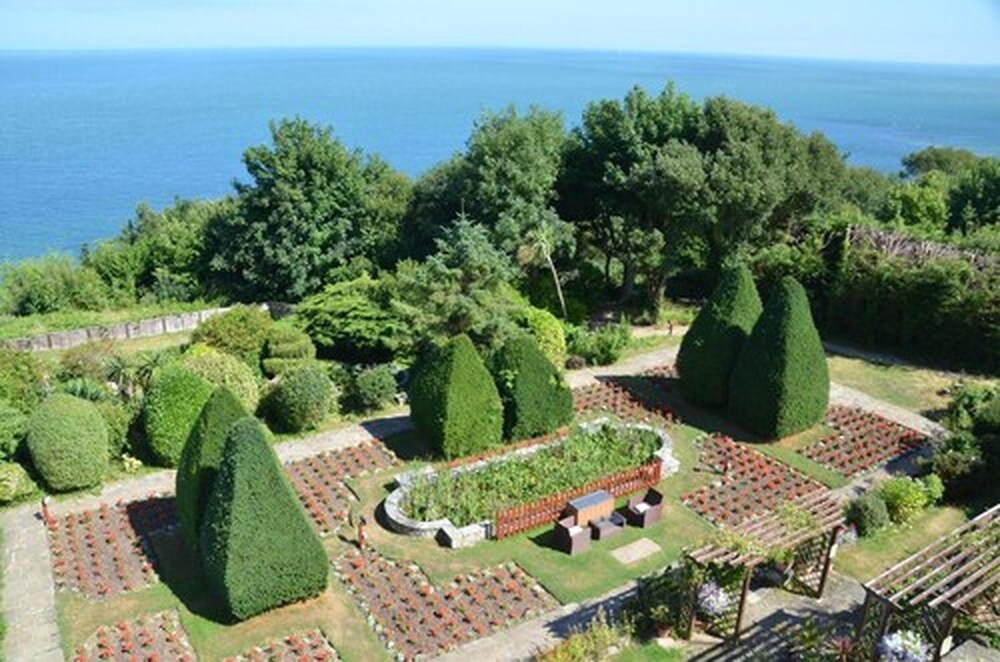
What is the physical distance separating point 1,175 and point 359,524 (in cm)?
10296

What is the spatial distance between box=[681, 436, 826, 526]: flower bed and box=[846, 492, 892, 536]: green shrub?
5.64 ft

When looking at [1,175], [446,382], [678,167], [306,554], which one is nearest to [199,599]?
[306,554]

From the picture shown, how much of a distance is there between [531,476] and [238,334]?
11.6 metres

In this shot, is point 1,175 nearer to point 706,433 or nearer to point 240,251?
point 240,251

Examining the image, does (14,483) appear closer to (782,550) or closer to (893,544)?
(782,550)

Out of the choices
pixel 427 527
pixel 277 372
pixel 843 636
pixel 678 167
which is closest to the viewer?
pixel 843 636

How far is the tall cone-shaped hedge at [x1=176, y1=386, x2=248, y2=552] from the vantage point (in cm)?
1459

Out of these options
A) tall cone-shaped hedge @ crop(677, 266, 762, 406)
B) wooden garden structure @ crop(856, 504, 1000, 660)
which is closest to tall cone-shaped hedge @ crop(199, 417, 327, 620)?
wooden garden structure @ crop(856, 504, 1000, 660)

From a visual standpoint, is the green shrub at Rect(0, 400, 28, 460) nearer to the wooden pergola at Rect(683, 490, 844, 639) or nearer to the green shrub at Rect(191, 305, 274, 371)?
the green shrub at Rect(191, 305, 274, 371)

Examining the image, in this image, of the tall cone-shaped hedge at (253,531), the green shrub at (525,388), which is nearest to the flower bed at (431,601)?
the tall cone-shaped hedge at (253,531)

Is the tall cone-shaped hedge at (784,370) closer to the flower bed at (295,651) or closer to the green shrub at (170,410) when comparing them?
the flower bed at (295,651)

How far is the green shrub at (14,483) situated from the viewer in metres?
17.6

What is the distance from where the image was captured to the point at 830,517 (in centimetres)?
1438

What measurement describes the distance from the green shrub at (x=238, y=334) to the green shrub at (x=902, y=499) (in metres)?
18.4
